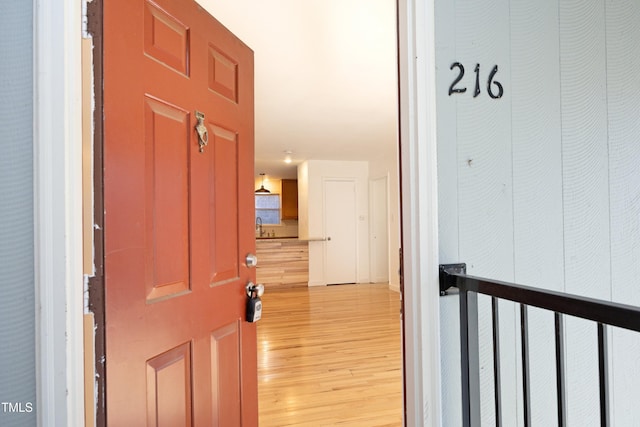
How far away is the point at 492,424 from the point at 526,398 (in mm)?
262

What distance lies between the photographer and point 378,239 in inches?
241

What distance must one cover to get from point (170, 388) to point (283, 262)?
15.9 ft

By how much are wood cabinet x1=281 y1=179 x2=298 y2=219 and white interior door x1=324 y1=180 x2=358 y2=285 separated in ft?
7.43

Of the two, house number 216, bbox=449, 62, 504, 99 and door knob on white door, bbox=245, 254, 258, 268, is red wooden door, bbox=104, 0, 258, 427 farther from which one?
house number 216, bbox=449, 62, 504, 99

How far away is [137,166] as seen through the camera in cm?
84

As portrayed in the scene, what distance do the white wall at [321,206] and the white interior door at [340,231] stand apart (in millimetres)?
83

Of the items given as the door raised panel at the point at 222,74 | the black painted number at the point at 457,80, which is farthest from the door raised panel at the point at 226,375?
the black painted number at the point at 457,80

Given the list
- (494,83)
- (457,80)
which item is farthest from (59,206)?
(494,83)

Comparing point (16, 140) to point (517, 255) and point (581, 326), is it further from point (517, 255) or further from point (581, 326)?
point (581, 326)

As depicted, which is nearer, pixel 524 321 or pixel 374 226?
pixel 524 321

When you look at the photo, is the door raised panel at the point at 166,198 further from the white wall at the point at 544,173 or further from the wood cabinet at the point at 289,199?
the wood cabinet at the point at 289,199

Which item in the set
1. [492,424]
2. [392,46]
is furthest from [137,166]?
[392,46]

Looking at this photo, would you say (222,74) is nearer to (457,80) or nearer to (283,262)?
(457,80)

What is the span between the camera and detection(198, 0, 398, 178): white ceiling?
5.43ft
